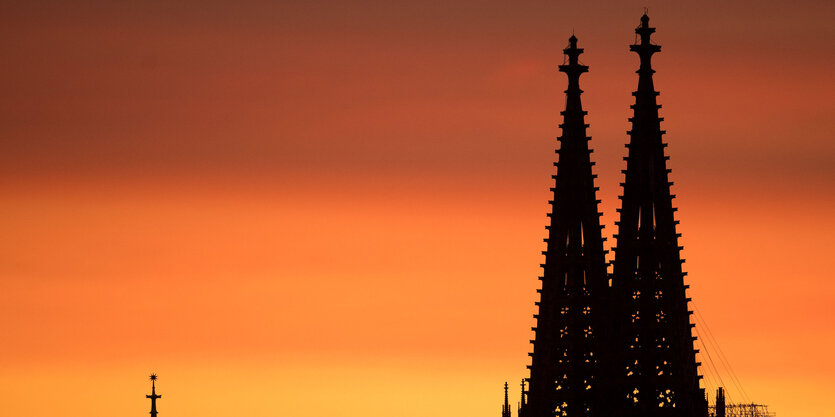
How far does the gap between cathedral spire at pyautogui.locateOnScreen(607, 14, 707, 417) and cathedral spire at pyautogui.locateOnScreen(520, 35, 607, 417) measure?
1.52 m

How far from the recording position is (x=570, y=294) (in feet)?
540

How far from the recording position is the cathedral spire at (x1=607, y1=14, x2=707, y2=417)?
163125 mm

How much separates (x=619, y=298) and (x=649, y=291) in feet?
5.26

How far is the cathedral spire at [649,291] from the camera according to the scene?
16312cm

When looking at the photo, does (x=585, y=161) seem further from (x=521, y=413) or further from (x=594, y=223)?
(x=521, y=413)

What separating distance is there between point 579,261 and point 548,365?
5673 millimetres

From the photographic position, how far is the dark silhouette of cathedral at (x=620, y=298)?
536 ft

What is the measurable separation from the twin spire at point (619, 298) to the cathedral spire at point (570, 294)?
0.05 metres

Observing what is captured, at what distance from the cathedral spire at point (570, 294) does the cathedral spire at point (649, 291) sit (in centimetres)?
152

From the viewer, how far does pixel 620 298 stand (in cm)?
16325

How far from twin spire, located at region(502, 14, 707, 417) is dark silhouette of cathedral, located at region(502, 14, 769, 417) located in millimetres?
52

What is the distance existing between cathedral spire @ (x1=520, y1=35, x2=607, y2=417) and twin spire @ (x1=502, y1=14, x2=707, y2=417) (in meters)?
0.05

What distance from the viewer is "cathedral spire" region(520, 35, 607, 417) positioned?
164500 mm

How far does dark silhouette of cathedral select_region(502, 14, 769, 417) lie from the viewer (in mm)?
163250
